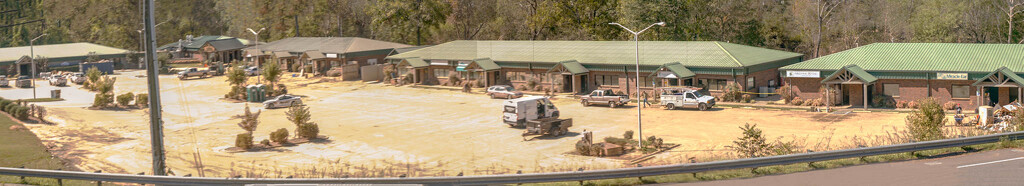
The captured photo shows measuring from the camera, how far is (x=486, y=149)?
4200 cm

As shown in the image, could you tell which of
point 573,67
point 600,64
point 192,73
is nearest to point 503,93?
point 573,67

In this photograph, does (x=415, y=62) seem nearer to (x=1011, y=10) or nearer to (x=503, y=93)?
(x=503, y=93)

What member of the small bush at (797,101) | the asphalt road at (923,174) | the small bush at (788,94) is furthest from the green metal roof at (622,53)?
the asphalt road at (923,174)

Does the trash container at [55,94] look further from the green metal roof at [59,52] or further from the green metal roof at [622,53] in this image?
the green metal roof at [622,53]

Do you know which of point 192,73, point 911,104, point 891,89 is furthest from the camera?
point 192,73

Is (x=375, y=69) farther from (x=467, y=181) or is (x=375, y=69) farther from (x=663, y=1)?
(x=467, y=181)

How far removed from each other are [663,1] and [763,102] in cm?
2839

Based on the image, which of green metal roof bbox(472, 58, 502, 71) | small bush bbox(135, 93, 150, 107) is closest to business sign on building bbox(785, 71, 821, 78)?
green metal roof bbox(472, 58, 502, 71)

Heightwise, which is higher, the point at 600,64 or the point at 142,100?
the point at 600,64

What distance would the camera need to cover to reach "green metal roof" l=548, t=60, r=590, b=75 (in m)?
70.6

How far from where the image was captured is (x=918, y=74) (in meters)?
55.5

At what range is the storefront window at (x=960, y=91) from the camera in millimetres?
54375

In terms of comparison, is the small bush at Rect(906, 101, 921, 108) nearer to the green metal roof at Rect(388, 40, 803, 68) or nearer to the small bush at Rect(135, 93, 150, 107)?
the green metal roof at Rect(388, 40, 803, 68)

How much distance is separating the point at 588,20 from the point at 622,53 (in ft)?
100
